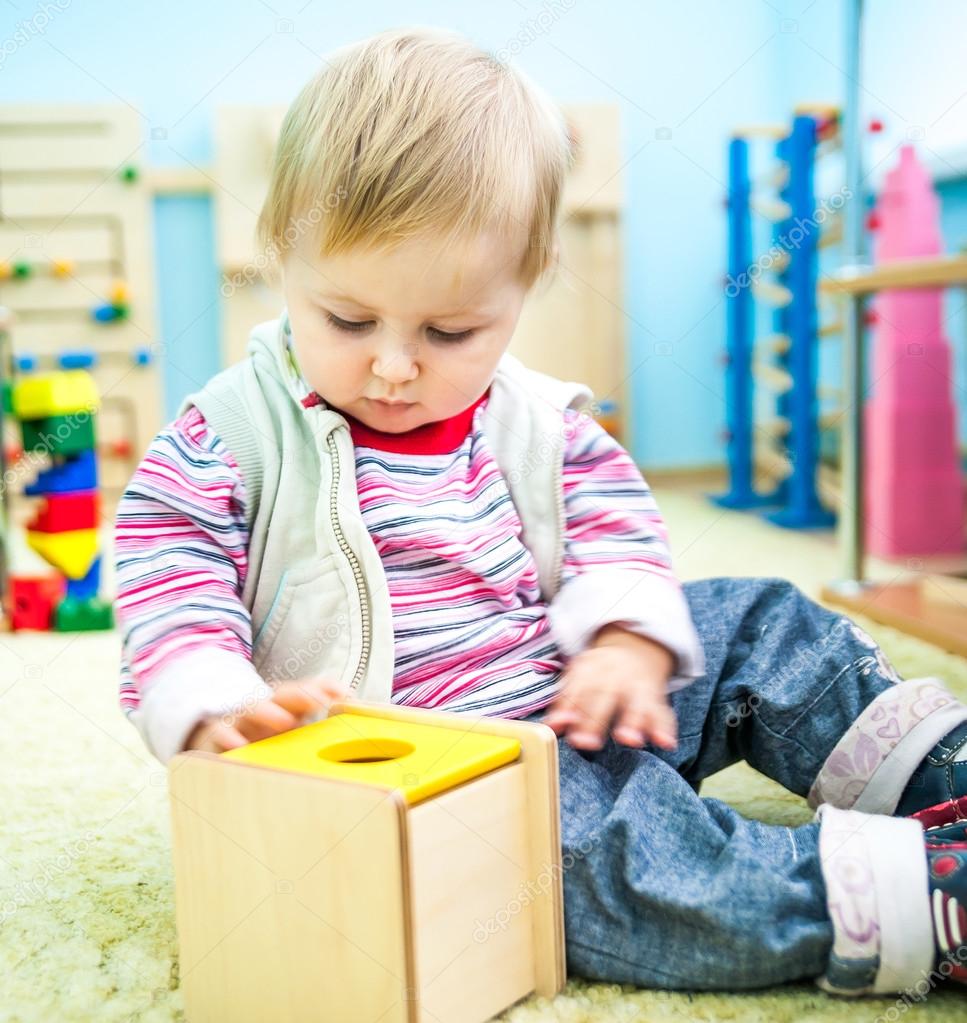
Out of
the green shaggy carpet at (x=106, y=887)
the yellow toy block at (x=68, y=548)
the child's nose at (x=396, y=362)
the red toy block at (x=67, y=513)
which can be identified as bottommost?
the green shaggy carpet at (x=106, y=887)

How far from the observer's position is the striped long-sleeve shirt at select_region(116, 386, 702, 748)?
2.04 ft

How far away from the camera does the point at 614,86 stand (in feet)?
9.67

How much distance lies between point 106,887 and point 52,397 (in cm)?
90

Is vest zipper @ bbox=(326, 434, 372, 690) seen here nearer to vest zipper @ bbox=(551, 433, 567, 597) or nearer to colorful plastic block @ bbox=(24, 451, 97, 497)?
vest zipper @ bbox=(551, 433, 567, 597)

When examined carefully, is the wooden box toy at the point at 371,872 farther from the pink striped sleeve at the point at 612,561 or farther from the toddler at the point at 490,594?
the pink striped sleeve at the point at 612,561

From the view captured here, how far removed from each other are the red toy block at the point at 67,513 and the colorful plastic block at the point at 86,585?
0.06 m

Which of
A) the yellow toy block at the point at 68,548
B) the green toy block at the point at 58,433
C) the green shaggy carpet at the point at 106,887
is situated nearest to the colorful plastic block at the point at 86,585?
the yellow toy block at the point at 68,548

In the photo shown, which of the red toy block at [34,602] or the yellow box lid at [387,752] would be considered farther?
the red toy block at [34,602]

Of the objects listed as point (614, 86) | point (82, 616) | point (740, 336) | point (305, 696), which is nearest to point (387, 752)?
point (305, 696)

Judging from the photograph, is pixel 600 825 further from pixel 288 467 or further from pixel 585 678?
pixel 288 467

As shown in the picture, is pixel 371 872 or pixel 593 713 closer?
pixel 371 872

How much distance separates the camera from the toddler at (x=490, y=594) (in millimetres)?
555

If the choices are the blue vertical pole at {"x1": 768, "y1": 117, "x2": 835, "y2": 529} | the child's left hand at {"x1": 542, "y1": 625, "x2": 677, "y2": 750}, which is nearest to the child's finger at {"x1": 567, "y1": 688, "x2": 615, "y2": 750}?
the child's left hand at {"x1": 542, "y1": 625, "x2": 677, "y2": 750}

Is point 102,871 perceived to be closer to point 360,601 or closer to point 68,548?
point 360,601
